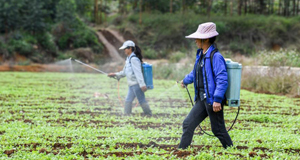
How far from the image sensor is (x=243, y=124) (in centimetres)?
708

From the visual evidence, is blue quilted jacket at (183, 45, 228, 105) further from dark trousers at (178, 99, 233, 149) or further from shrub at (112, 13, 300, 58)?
shrub at (112, 13, 300, 58)

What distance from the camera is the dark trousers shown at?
15.0 feet

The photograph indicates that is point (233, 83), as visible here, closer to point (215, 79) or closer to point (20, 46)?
point (215, 79)

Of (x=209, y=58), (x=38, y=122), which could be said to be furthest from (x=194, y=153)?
(x=38, y=122)

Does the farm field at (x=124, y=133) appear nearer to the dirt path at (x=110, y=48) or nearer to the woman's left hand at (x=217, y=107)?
the woman's left hand at (x=217, y=107)

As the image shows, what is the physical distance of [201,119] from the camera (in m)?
4.74

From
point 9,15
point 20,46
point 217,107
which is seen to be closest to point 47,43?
point 20,46

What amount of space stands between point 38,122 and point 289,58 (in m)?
11.0

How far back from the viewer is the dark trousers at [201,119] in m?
4.57

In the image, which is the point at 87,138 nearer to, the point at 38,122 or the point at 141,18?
the point at 38,122

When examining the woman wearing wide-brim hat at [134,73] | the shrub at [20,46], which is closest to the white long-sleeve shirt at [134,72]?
the woman wearing wide-brim hat at [134,73]

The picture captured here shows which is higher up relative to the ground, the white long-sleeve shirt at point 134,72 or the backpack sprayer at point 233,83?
the backpack sprayer at point 233,83

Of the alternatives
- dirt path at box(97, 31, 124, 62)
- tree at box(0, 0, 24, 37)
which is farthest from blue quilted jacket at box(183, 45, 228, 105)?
dirt path at box(97, 31, 124, 62)

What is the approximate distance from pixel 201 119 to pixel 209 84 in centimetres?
54
